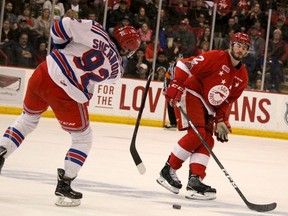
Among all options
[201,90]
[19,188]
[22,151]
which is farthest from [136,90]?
[19,188]

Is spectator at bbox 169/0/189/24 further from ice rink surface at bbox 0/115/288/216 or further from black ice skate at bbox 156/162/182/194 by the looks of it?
black ice skate at bbox 156/162/182/194

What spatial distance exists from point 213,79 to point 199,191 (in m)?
0.80

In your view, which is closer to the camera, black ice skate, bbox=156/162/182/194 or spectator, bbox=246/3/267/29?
black ice skate, bbox=156/162/182/194

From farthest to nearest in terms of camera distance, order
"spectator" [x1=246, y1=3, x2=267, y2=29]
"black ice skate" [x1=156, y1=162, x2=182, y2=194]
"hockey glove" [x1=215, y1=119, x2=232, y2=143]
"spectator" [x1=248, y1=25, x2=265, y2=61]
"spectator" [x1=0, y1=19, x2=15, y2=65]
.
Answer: "spectator" [x1=246, y1=3, x2=267, y2=29], "spectator" [x1=248, y1=25, x2=265, y2=61], "spectator" [x1=0, y1=19, x2=15, y2=65], "hockey glove" [x1=215, y1=119, x2=232, y2=143], "black ice skate" [x1=156, y1=162, x2=182, y2=194]

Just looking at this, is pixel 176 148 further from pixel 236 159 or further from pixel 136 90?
pixel 136 90

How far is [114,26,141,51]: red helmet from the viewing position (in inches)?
179

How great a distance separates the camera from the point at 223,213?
478 cm

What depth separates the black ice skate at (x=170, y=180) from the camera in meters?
5.41

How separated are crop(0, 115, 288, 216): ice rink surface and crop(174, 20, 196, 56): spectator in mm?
2711

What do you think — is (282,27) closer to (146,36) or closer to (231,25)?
(231,25)

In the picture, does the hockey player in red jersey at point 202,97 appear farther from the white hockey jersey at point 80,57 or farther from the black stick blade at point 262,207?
the white hockey jersey at point 80,57

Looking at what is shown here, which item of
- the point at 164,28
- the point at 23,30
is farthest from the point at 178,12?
the point at 23,30

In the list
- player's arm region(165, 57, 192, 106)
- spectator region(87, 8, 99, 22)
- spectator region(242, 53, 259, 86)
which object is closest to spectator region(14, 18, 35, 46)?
spectator region(87, 8, 99, 22)

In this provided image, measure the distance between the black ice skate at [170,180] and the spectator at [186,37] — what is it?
672 centimetres
